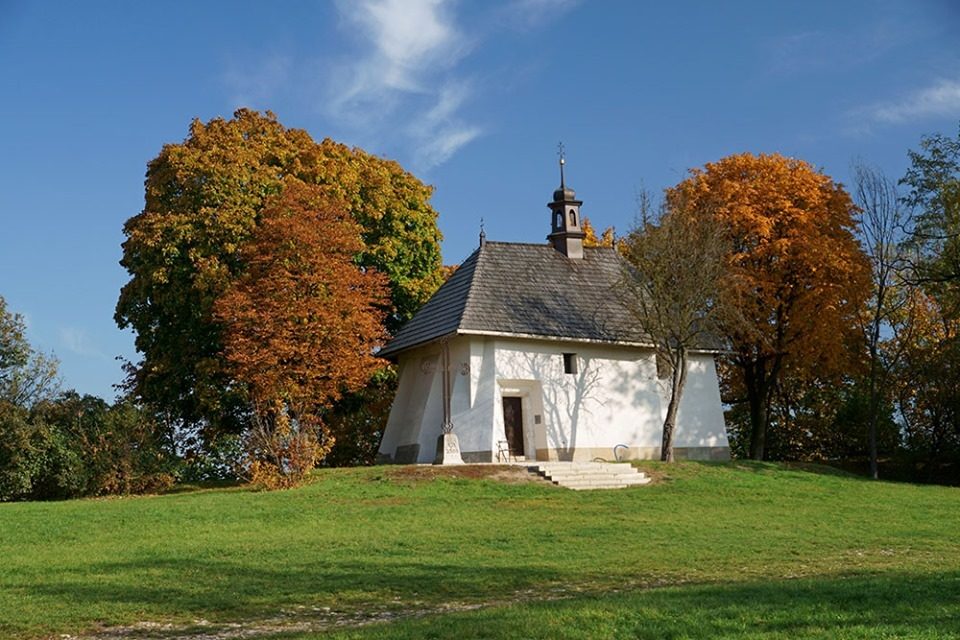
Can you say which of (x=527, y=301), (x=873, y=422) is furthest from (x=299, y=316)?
(x=873, y=422)

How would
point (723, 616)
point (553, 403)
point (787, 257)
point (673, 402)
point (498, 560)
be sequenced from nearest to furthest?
point (723, 616) < point (498, 560) < point (673, 402) < point (553, 403) < point (787, 257)

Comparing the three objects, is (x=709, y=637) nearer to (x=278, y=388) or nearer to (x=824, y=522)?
(x=824, y=522)

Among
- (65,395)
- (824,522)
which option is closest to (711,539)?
(824,522)

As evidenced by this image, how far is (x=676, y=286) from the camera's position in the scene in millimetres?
28750

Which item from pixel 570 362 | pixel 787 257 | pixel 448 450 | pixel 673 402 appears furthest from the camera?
pixel 787 257

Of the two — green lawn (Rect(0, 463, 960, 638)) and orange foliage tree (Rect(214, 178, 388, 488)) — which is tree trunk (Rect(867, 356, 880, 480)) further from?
orange foliage tree (Rect(214, 178, 388, 488))

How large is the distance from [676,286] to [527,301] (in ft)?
14.6

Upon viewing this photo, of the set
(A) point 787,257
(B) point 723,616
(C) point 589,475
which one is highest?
(A) point 787,257

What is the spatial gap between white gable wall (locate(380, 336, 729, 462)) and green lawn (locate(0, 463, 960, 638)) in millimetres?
4297

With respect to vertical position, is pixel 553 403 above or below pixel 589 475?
above

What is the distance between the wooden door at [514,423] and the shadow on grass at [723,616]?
18730 mm

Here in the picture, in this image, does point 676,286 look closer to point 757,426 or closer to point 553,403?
point 553,403

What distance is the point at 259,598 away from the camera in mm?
11148

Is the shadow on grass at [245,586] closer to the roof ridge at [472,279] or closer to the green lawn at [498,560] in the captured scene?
the green lawn at [498,560]
